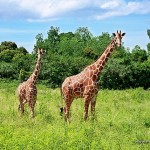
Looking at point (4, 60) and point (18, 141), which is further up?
point (4, 60)

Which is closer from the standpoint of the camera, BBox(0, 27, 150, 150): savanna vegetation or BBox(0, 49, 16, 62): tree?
BBox(0, 27, 150, 150): savanna vegetation

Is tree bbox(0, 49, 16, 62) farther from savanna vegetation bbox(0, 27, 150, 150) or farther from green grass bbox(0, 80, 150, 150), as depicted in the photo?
green grass bbox(0, 80, 150, 150)

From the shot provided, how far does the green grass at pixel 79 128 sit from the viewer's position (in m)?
7.94

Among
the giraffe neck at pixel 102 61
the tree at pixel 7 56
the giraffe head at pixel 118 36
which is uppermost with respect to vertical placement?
the tree at pixel 7 56

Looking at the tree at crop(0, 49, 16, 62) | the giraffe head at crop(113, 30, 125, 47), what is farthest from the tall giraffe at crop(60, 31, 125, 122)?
the tree at crop(0, 49, 16, 62)

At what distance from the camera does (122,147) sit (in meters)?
8.55

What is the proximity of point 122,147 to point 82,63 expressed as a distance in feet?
66.1

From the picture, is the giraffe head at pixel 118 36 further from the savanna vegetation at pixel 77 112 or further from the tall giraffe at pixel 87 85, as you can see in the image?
the savanna vegetation at pixel 77 112

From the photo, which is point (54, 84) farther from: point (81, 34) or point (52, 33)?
point (81, 34)

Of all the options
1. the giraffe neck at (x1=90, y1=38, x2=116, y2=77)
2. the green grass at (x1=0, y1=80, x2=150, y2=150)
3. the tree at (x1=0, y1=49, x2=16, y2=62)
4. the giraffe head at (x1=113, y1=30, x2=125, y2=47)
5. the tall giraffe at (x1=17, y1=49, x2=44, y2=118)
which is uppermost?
the tree at (x1=0, y1=49, x2=16, y2=62)

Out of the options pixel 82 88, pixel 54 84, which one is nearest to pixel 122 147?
pixel 82 88

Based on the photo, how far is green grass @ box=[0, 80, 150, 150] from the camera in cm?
794

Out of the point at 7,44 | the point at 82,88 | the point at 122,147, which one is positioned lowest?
the point at 122,147

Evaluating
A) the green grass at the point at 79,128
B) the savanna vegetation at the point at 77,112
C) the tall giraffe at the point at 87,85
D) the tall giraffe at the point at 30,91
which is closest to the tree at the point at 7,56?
the savanna vegetation at the point at 77,112
